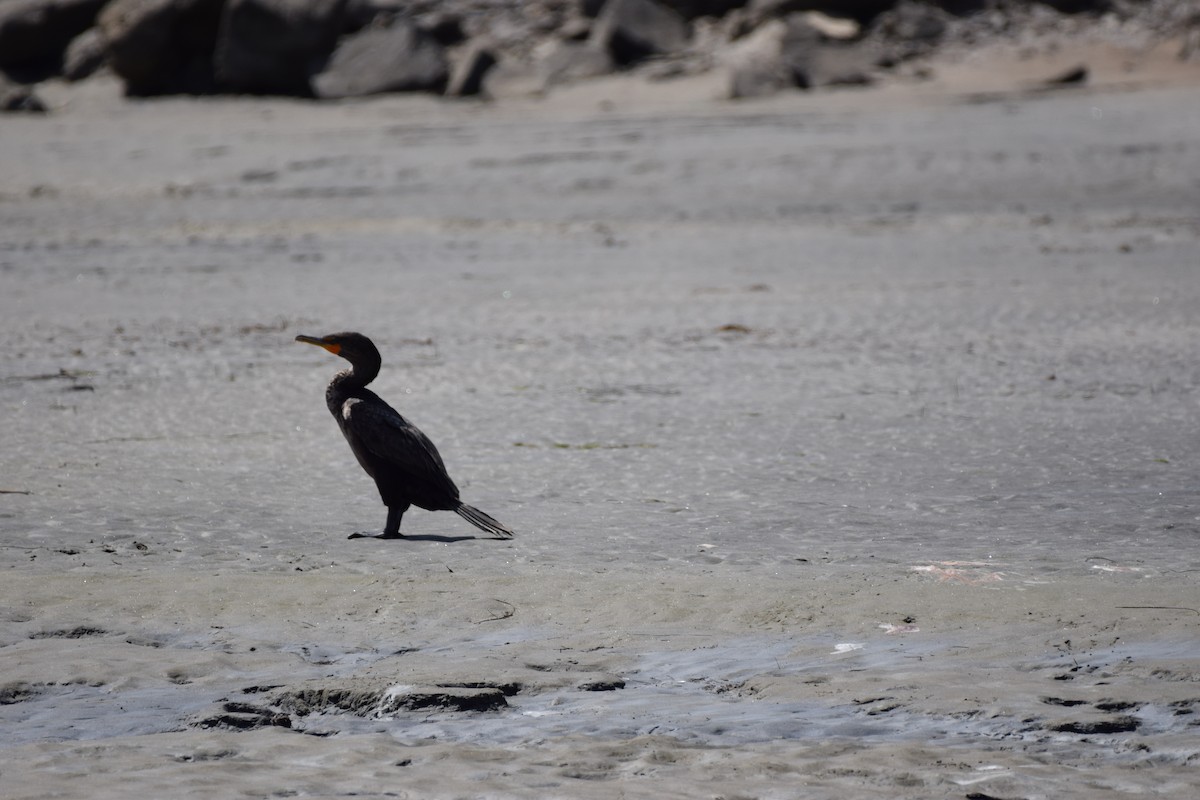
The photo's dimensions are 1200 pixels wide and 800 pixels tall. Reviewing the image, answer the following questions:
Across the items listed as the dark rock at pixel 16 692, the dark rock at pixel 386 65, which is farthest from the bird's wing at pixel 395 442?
the dark rock at pixel 386 65

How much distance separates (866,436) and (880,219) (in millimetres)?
6159

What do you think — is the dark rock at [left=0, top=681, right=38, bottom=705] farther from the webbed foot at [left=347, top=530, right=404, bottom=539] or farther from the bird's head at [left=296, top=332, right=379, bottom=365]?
the bird's head at [left=296, top=332, right=379, bottom=365]

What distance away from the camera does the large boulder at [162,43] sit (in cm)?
2070

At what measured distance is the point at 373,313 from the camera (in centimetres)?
878

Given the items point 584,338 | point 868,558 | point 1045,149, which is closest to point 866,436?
point 868,558

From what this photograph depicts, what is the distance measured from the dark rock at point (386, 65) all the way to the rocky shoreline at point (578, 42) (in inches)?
0.9

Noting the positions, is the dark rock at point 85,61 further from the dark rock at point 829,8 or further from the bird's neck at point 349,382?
the bird's neck at point 349,382

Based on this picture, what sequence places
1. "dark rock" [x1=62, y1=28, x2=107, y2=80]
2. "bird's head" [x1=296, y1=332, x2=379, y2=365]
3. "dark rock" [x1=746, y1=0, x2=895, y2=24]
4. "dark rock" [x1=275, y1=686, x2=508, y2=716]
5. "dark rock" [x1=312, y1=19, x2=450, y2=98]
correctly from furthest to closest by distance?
"dark rock" [x1=62, y1=28, x2=107, y2=80] < "dark rock" [x1=746, y1=0, x2=895, y2=24] < "dark rock" [x1=312, y1=19, x2=450, y2=98] < "bird's head" [x1=296, y1=332, x2=379, y2=365] < "dark rock" [x1=275, y1=686, x2=508, y2=716]

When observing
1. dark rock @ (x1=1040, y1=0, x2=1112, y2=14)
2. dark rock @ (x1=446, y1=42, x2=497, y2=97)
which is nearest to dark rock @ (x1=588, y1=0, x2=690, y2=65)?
dark rock @ (x1=446, y1=42, x2=497, y2=97)

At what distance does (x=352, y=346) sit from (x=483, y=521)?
0.68m

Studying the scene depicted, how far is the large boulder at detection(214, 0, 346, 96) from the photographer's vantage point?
20156mm

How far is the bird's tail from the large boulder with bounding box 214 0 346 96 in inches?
636

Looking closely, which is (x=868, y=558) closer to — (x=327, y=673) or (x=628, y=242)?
(x=327, y=673)

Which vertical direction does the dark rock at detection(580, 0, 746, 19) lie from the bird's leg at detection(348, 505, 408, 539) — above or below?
above
